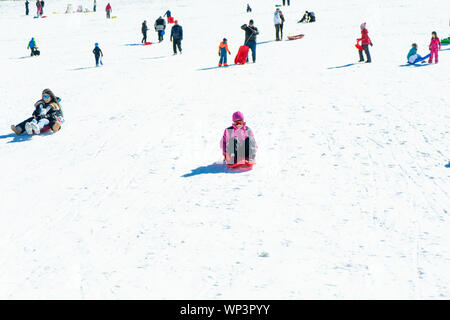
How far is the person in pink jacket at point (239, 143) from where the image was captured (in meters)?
8.25

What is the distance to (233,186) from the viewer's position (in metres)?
7.77

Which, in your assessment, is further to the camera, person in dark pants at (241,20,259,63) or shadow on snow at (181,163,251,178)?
person in dark pants at (241,20,259,63)

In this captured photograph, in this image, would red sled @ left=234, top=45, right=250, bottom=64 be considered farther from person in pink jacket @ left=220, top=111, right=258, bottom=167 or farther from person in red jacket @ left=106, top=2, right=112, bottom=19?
person in red jacket @ left=106, top=2, right=112, bottom=19

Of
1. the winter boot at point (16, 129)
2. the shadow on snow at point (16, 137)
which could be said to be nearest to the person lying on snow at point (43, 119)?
the winter boot at point (16, 129)

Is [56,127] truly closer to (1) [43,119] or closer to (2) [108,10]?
(1) [43,119]

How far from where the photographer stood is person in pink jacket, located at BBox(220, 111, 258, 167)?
825cm

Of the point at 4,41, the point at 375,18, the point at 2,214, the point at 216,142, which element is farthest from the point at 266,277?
the point at 4,41

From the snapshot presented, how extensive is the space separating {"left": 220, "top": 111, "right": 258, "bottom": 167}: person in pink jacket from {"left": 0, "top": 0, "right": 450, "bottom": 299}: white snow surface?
27cm

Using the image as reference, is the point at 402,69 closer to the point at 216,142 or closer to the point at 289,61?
the point at 289,61

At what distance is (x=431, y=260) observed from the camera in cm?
534

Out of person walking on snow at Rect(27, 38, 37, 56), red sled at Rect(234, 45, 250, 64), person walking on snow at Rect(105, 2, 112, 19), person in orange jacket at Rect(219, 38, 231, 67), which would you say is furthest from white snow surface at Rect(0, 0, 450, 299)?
person walking on snow at Rect(105, 2, 112, 19)

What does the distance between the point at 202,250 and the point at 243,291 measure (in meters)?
0.99

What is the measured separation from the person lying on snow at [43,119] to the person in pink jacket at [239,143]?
462 cm

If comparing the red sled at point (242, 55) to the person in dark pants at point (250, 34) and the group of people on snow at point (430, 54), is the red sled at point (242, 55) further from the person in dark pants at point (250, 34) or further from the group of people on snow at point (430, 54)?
the group of people on snow at point (430, 54)
